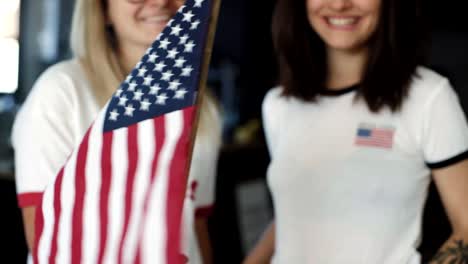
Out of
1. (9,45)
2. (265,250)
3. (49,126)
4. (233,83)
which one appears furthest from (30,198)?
(233,83)

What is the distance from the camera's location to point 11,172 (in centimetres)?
411

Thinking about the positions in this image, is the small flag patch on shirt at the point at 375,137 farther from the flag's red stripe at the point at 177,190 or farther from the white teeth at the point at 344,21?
the flag's red stripe at the point at 177,190

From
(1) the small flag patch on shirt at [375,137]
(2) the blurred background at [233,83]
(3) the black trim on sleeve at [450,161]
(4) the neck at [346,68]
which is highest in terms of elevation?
(4) the neck at [346,68]

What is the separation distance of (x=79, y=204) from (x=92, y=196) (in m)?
0.03

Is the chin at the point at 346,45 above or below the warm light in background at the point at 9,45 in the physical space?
above

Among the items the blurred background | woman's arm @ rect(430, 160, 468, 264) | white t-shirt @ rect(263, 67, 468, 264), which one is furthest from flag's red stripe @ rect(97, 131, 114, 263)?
the blurred background

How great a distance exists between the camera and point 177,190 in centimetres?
144

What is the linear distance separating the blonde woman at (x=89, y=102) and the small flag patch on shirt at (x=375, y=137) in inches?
14.9

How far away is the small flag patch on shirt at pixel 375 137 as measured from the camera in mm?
2014

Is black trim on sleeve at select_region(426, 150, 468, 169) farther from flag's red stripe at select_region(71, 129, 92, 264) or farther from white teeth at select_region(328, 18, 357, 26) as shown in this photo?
flag's red stripe at select_region(71, 129, 92, 264)

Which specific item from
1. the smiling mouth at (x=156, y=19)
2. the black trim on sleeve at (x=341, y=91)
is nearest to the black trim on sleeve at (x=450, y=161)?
the black trim on sleeve at (x=341, y=91)

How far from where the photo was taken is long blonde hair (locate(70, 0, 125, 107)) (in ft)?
6.27

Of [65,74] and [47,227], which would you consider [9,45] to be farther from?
[47,227]

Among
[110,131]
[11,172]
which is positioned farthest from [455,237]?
[11,172]
